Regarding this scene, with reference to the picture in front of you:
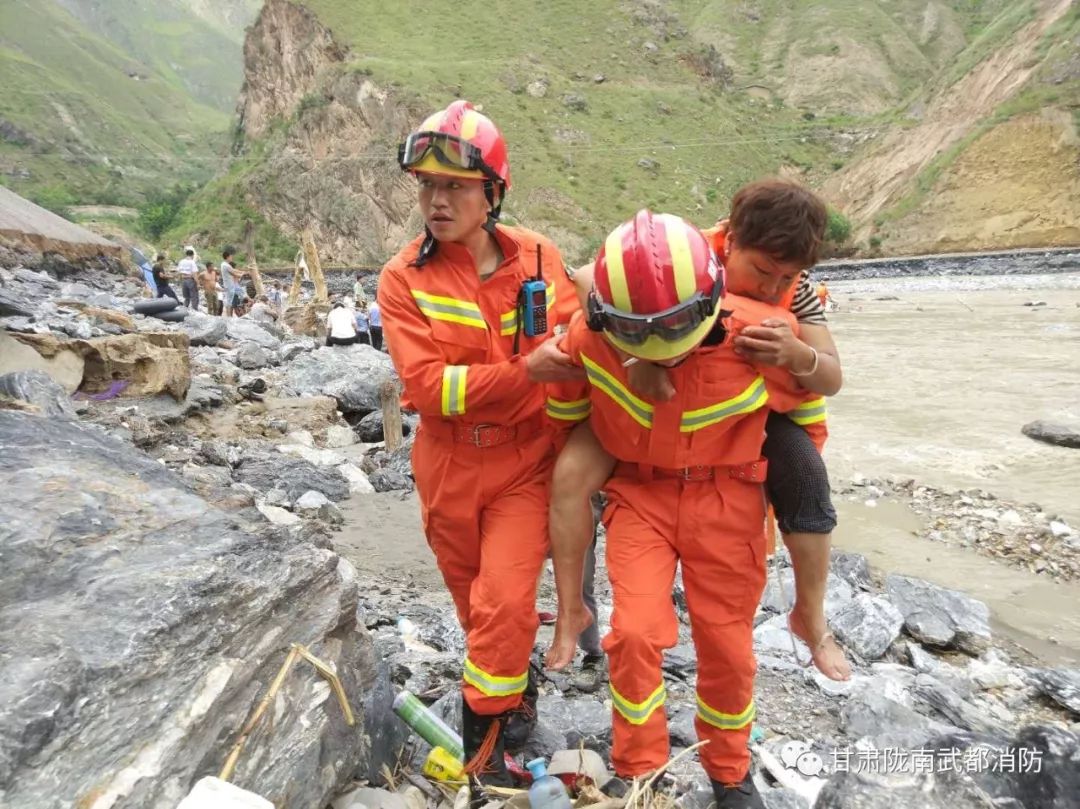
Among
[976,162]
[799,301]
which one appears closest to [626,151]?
[976,162]

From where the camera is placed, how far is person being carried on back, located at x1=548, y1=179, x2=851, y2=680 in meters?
2.09

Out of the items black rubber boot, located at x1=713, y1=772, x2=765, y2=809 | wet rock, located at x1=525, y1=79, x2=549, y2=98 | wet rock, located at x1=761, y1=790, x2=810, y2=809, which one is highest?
wet rock, located at x1=525, y1=79, x2=549, y2=98

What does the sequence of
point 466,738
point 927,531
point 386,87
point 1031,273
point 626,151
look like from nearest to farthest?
point 466,738, point 927,531, point 1031,273, point 386,87, point 626,151

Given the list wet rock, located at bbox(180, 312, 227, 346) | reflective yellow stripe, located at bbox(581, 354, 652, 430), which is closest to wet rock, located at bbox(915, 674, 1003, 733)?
reflective yellow stripe, located at bbox(581, 354, 652, 430)

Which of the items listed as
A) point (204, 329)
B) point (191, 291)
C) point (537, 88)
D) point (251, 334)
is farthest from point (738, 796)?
point (537, 88)

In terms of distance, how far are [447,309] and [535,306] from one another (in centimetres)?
29

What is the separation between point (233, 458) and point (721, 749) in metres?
5.56

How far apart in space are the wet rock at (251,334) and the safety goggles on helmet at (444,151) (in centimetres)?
1057

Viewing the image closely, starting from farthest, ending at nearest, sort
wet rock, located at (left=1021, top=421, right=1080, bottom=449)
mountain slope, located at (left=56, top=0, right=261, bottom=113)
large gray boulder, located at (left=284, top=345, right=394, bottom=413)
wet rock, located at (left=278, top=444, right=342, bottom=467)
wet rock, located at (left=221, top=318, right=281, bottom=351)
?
mountain slope, located at (left=56, top=0, right=261, bottom=113), wet rock, located at (left=221, top=318, right=281, bottom=351), large gray boulder, located at (left=284, top=345, right=394, bottom=413), wet rock, located at (left=1021, top=421, right=1080, bottom=449), wet rock, located at (left=278, top=444, right=342, bottom=467)

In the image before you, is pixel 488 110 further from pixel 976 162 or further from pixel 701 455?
pixel 701 455

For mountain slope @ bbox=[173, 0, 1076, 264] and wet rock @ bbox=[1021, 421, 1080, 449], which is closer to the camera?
wet rock @ bbox=[1021, 421, 1080, 449]

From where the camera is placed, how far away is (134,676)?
5.14 feet

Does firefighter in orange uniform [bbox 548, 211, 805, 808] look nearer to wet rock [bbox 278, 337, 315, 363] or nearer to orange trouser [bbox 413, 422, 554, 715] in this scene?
orange trouser [bbox 413, 422, 554, 715]

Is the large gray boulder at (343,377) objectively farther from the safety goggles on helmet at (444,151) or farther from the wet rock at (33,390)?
the safety goggles on helmet at (444,151)
